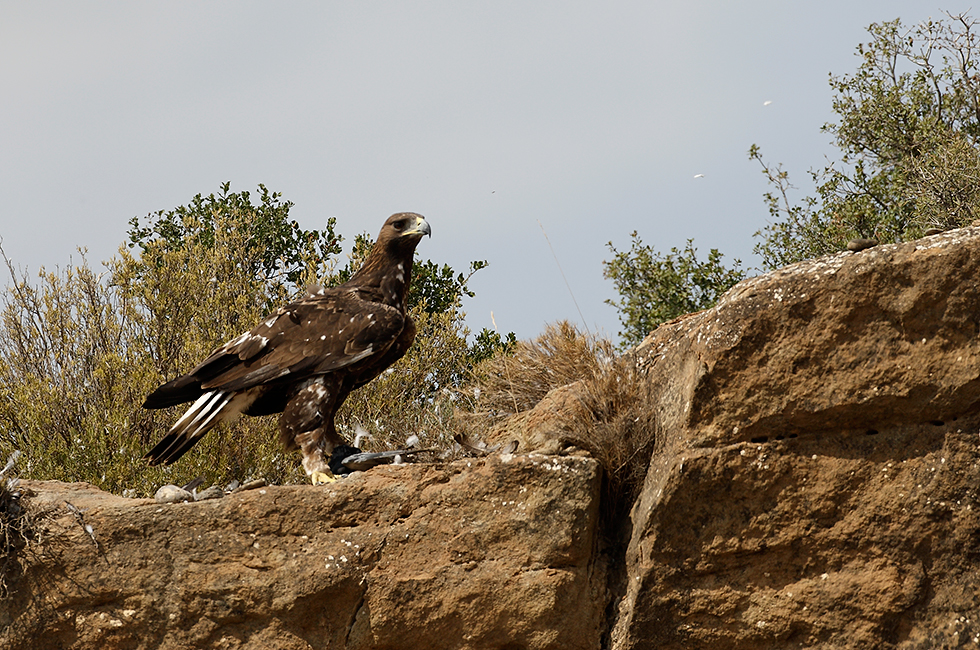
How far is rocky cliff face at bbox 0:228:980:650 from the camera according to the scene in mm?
4785

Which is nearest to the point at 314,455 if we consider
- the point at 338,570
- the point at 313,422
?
the point at 313,422

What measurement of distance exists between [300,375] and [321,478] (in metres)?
0.71

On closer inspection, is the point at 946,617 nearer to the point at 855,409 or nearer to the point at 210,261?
the point at 855,409

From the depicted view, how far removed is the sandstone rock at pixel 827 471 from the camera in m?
4.76

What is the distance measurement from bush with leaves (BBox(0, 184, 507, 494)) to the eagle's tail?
2.15 metres

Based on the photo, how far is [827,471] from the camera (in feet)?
16.0

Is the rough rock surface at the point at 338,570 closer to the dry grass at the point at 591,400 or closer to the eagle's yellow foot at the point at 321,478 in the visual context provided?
the dry grass at the point at 591,400

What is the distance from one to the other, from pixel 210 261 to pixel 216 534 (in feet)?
25.4

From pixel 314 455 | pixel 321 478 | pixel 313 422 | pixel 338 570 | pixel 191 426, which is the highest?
pixel 191 426

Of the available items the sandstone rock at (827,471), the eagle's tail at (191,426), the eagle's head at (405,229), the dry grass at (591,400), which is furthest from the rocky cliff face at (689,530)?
the eagle's head at (405,229)

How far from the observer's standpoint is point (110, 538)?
527cm

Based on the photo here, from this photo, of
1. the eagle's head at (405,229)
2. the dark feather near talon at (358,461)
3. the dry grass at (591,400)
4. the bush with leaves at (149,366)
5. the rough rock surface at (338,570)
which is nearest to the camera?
the rough rock surface at (338,570)

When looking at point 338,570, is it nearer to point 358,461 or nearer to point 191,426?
point 358,461

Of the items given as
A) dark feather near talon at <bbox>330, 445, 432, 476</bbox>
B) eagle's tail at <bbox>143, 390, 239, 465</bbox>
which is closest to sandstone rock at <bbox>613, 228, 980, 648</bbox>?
dark feather near talon at <bbox>330, 445, 432, 476</bbox>
